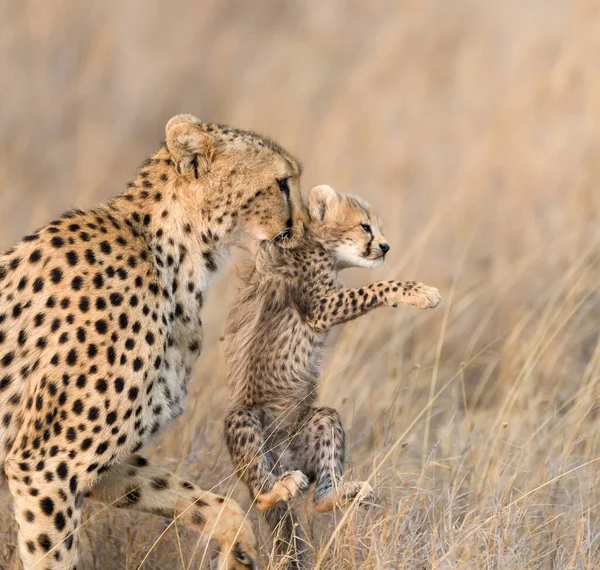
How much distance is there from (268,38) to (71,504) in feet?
26.0

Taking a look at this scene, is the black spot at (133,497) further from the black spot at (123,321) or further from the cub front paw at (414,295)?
the cub front paw at (414,295)

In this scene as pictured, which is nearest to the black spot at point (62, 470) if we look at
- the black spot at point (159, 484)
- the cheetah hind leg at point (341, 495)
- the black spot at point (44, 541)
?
the black spot at point (44, 541)

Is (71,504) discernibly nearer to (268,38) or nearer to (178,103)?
(178,103)

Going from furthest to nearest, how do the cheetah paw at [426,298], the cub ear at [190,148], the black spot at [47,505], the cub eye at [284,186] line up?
the cub eye at [284,186]
the cub ear at [190,148]
the cheetah paw at [426,298]
the black spot at [47,505]

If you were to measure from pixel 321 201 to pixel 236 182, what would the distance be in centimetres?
38

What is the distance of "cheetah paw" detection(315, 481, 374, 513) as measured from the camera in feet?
10.9

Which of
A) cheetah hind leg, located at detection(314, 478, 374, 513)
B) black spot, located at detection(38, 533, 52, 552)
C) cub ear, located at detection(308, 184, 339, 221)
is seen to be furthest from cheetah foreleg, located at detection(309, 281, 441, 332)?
black spot, located at detection(38, 533, 52, 552)

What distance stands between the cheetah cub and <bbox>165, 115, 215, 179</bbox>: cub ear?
1.02 feet

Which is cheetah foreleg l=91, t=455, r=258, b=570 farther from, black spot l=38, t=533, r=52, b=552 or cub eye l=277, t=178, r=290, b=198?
cub eye l=277, t=178, r=290, b=198

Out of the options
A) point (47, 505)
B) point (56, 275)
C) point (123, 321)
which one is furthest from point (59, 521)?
point (56, 275)

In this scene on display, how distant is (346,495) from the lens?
335 cm

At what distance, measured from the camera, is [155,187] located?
3.59 metres

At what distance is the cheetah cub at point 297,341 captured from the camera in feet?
11.4

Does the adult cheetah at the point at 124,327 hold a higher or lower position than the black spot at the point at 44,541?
higher
